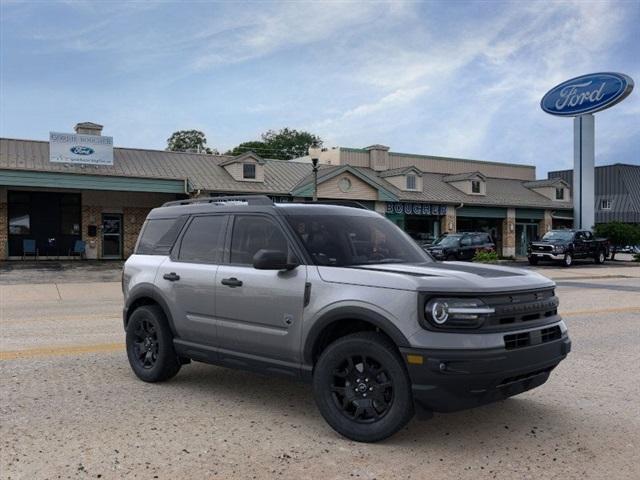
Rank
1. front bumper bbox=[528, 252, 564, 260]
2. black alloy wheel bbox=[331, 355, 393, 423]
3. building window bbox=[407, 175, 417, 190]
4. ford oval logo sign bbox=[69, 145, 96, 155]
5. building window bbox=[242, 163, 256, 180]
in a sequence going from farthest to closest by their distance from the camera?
building window bbox=[407, 175, 417, 190] → building window bbox=[242, 163, 256, 180] → front bumper bbox=[528, 252, 564, 260] → ford oval logo sign bbox=[69, 145, 96, 155] → black alloy wheel bbox=[331, 355, 393, 423]

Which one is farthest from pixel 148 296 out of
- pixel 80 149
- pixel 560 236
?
pixel 560 236

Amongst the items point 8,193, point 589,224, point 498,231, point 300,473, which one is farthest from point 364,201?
point 300,473

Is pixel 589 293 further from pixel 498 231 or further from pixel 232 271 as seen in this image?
pixel 498 231

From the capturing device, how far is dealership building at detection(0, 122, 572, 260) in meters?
28.4

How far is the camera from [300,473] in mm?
4008

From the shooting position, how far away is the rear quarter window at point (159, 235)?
639cm

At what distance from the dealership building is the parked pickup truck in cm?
740

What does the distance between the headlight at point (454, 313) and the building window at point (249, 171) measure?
1138 inches

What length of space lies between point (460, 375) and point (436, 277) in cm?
72

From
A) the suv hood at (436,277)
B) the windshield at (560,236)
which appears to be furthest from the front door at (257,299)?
the windshield at (560,236)

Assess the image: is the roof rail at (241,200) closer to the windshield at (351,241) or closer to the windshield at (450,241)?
the windshield at (351,241)

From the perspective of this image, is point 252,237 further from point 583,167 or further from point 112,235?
point 583,167

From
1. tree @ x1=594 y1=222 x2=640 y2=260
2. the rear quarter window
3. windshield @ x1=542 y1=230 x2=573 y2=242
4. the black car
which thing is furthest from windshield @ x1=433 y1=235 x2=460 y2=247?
the rear quarter window

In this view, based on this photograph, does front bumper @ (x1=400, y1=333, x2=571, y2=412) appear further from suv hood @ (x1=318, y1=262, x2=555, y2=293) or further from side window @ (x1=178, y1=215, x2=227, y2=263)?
side window @ (x1=178, y1=215, x2=227, y2=263)
